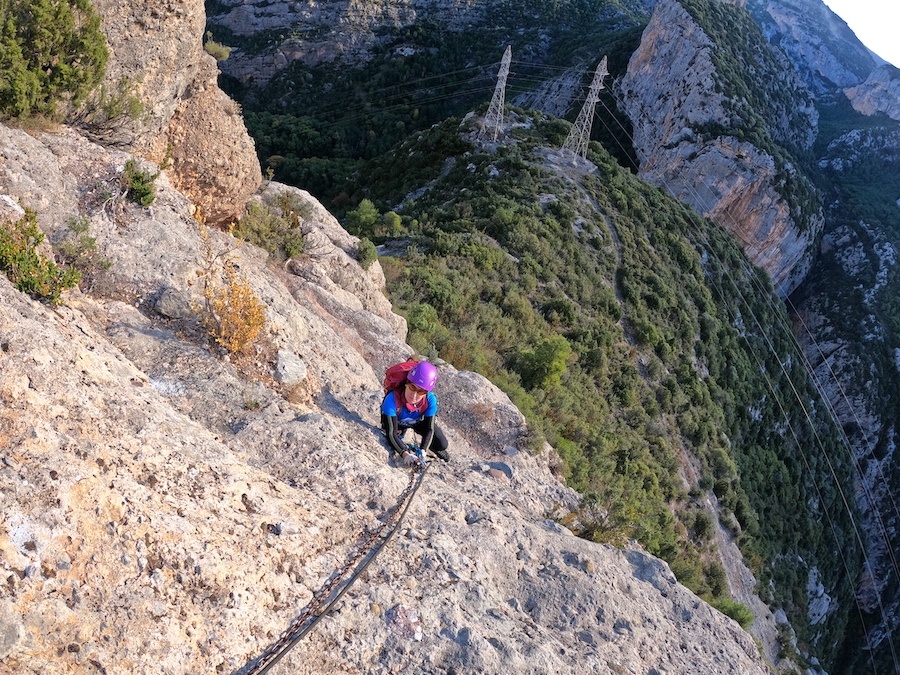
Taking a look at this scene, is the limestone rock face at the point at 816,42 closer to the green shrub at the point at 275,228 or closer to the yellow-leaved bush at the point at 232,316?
the green shrub at the point at 275,228

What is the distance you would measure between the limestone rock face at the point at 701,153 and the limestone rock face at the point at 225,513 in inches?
1615

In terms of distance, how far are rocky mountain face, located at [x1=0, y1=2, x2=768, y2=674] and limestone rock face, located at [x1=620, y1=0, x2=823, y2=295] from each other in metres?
40.5

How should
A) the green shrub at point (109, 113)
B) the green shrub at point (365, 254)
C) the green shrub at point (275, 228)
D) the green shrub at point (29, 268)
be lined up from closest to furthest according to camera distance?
1. the green shrub at point (29, 268)
2. the green shrub at point (109, 113)
3. the green shrub at point (275, 228)
4. the green shrub at point (365, 254)

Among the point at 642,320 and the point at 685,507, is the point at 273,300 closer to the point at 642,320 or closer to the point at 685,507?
the point at 685,507

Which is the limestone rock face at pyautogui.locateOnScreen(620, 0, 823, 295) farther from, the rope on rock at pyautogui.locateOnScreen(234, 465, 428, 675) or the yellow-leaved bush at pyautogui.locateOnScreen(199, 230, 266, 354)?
the rope on rock at pyautogui.locateOnScreen(234, 465, 428, 675)

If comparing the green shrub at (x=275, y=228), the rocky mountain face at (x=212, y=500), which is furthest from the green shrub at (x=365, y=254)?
the rocky mountain face at (x=212, y=500)

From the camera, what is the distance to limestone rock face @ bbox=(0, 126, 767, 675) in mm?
3090

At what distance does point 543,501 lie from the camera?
24.2ft

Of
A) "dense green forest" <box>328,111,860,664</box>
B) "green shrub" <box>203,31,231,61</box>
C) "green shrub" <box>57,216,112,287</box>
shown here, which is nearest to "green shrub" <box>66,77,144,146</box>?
"green shrub" <box>57,216,112,287</box>

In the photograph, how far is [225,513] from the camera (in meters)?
3.88

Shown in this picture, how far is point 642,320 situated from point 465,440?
1396 cm

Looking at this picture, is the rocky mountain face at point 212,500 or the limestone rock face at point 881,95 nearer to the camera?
the rocky mountain face at point 212,500

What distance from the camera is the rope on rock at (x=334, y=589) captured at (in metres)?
3.35

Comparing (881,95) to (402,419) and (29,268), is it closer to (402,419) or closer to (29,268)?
(402,419)
